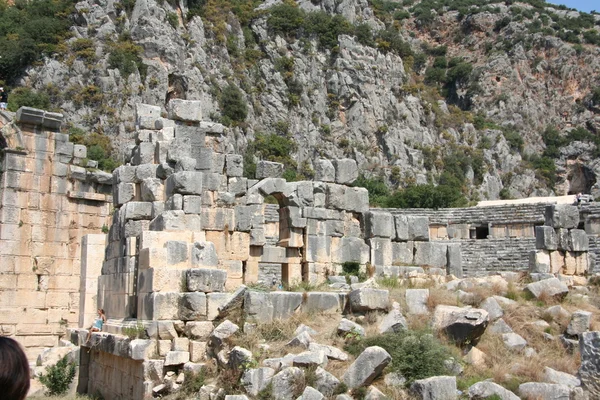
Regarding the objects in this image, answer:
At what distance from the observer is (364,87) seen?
175 feet

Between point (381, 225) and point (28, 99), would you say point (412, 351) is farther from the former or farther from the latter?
point (28, 99)

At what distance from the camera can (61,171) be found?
18.5 metres

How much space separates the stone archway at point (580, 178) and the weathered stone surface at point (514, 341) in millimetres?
47607

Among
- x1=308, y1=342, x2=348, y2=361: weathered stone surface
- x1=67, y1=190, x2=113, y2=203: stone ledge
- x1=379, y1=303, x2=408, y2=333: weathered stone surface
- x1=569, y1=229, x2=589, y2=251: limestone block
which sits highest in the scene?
x1=67, y1=190, x2=113, y2=203: stone ledge

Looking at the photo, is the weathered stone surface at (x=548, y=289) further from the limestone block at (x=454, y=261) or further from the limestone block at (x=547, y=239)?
the limestone block at (x=547, y=239)

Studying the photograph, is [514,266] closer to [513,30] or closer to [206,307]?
[206,307]

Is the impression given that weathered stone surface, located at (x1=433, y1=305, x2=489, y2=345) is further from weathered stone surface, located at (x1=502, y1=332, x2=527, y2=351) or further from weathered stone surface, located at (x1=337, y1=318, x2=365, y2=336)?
weathered stone surface, located at (x1=337, y1=318, x2=365, y2=336)

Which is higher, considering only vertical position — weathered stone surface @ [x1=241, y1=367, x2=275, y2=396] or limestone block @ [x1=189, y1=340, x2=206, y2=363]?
limestone block @ [x1=189, y1=340, x2=206, y2=363]

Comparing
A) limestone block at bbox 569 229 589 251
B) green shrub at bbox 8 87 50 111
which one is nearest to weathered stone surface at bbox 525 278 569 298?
limestone block at bbox 569 229 589 251

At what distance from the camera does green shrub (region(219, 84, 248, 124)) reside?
45.4 meters

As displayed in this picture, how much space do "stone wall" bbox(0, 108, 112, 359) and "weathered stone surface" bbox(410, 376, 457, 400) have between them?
39.2 ft

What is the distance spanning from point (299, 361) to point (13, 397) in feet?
20.3

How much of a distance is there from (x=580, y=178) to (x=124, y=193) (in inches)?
1995

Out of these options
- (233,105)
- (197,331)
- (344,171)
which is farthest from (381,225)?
(233,105)
